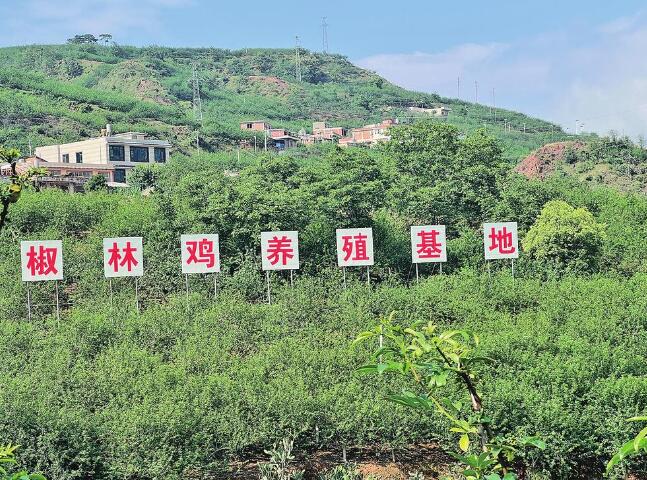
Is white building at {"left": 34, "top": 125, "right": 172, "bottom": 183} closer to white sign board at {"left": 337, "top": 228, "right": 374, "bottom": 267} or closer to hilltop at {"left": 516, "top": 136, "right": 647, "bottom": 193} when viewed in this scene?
hilltop at {"left": 516, "top": 136, "right": 647, "bottom": 193}

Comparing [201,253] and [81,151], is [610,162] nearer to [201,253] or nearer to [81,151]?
[201,253]

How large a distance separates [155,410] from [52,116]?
130 feet

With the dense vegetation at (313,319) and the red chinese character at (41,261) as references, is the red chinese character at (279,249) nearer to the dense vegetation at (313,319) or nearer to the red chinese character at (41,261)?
the dense vegetation at (313,319)

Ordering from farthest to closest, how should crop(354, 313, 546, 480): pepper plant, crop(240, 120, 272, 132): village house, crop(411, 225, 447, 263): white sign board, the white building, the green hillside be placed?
crop(240, 120, 272, 132): village house
the green hillside
the white building
crop(411, 225, 447, 263): white sign board
crop(354, 313, 546, 480): pepper plant

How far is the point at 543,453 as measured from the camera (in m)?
10.7

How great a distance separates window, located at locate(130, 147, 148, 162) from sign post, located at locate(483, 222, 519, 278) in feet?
81.4

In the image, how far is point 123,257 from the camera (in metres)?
15.1

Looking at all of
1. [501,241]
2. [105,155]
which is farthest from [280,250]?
[105,155]

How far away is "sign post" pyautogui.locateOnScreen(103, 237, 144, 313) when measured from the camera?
1502 cm

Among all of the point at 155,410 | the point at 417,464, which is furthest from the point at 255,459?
the point at 417,464

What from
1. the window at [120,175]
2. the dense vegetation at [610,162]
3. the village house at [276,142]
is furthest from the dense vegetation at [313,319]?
the village house at [276,142]

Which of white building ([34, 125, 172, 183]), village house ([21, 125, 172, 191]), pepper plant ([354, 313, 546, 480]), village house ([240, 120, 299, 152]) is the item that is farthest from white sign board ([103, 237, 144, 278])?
village house ([240, 120, 299, 152])

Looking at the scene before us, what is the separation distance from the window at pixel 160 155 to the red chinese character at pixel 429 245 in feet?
81.8

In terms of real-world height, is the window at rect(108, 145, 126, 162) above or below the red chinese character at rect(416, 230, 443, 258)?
above
